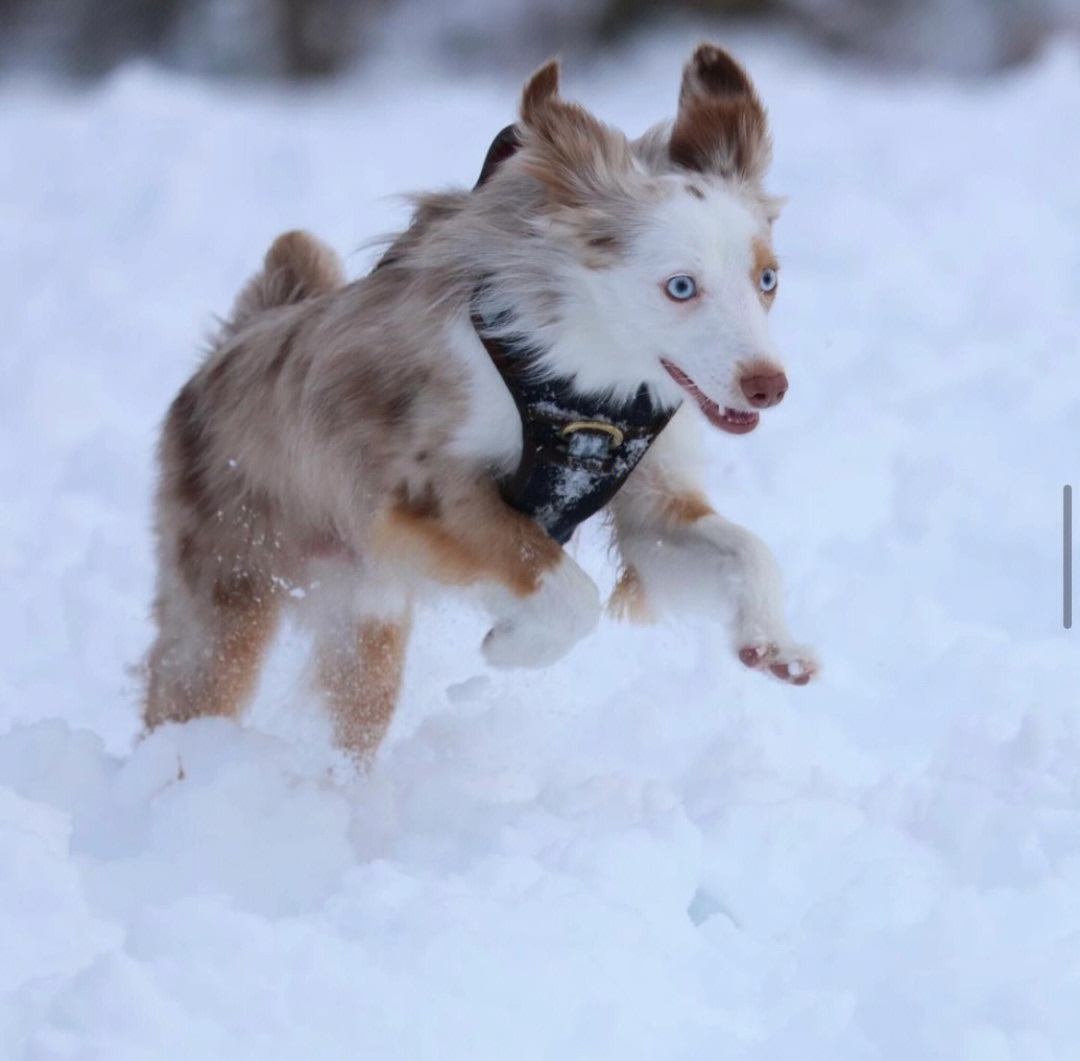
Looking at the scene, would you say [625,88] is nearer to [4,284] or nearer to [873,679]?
[4,284]

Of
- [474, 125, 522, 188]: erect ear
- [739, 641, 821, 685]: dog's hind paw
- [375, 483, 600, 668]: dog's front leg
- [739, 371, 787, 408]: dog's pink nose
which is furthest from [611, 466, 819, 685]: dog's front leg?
[474, 125, 522, 188]: erect ear

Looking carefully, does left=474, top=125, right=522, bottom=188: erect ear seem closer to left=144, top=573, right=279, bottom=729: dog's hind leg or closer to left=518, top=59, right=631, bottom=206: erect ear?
left=518, top=59, right=631, bottom=206: erect ear

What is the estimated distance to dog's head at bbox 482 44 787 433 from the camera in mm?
3621

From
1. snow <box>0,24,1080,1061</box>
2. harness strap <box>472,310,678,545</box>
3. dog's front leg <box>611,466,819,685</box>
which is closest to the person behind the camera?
snow <box>0,24,1080,1061</box>

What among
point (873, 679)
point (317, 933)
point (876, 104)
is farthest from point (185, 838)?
point (876, 104)

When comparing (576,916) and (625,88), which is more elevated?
(576,916)

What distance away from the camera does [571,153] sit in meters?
3.79

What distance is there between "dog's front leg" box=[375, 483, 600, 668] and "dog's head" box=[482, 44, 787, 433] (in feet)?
1.14

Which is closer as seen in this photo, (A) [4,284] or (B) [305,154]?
(A) [4,284]

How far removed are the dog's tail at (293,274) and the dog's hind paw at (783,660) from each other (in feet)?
5.32

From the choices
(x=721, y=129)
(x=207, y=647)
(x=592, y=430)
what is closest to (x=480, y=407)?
(x=592, y=430)

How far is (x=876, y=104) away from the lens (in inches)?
404

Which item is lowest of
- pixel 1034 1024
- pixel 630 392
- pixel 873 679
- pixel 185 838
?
pixel 873 679

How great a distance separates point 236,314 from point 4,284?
3226mm
